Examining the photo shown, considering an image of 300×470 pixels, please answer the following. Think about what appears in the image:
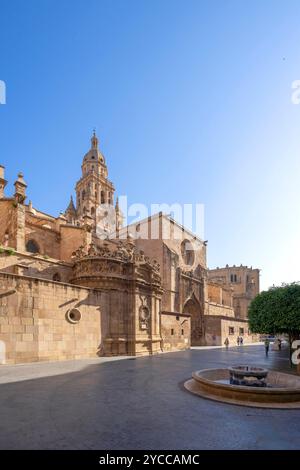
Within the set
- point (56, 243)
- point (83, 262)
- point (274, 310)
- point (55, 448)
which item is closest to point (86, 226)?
point (56, 243)

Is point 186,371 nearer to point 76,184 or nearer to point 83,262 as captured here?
point 83,262

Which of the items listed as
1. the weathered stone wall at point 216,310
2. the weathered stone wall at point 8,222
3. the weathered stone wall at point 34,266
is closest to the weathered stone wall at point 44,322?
the weathered stone wall at point 34,266

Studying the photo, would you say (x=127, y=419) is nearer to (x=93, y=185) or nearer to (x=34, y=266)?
(x=34, y=266)

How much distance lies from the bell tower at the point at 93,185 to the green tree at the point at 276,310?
4504 cm

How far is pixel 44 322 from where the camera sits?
14.4 meters

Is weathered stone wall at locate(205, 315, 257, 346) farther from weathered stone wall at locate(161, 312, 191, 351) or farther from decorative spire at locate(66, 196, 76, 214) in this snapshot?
decorative spire at locate(66, 196, 76, 214)

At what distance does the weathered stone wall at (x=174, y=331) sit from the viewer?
24.5 m

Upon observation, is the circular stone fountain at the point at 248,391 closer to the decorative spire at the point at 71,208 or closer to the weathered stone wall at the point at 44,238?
the weathered stone wall at the point at 44,238

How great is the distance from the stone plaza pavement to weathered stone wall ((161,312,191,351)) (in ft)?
49.1

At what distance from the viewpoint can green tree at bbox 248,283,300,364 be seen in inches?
671

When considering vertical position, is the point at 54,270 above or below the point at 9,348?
above

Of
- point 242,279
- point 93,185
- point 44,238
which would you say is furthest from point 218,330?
point 93,185

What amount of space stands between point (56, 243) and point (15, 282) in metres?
15.2

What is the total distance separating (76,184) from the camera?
216 feet
